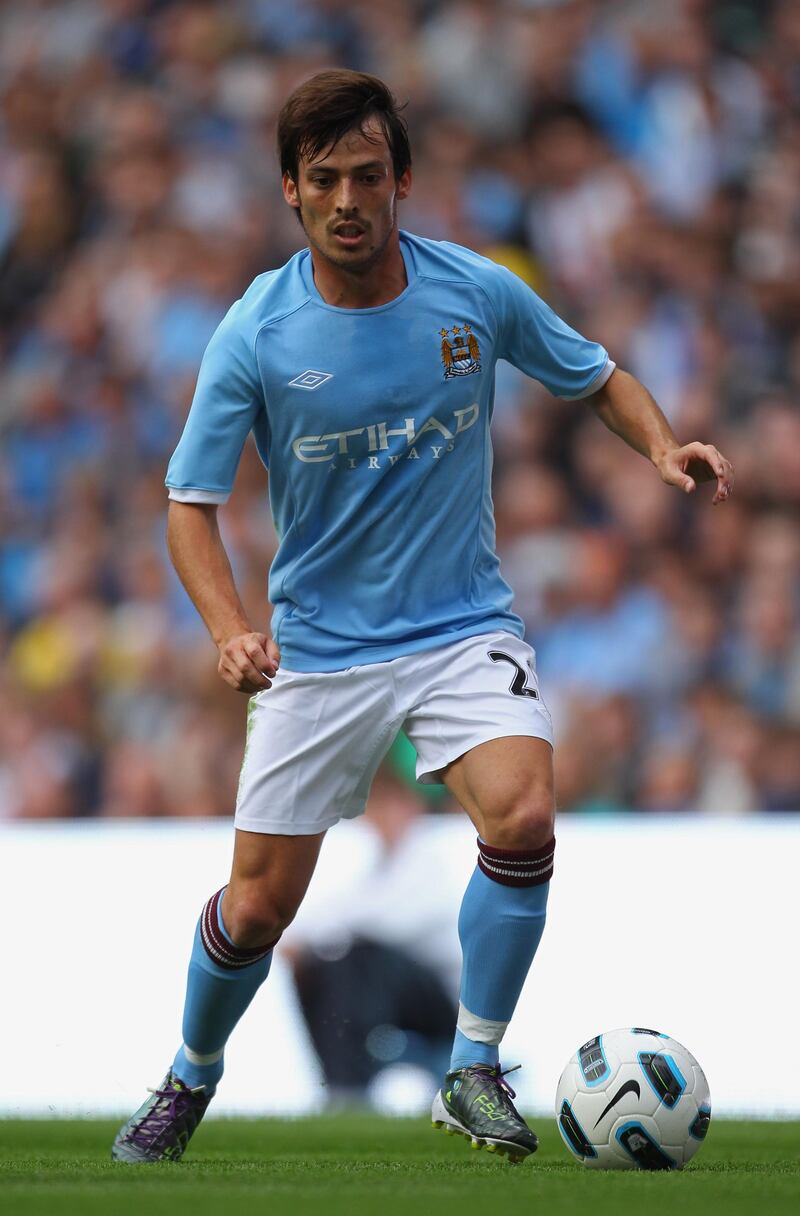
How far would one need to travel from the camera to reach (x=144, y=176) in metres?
10.4

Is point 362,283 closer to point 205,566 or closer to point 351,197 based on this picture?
point 351,197

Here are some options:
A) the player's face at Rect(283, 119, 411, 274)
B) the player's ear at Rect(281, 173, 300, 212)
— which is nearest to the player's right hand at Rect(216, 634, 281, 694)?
the player's face at Rect(283, 119, 411, 274)

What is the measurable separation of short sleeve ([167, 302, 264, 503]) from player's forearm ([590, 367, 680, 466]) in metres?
0.87

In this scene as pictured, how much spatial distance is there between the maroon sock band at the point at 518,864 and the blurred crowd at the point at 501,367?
159 inches

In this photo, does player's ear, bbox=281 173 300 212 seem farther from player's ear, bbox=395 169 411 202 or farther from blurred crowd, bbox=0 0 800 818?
blurred crowd, bbox=0 0 800 818

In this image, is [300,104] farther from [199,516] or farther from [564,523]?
[564,523]

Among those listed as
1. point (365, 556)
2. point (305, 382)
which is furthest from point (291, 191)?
point (365, 556)

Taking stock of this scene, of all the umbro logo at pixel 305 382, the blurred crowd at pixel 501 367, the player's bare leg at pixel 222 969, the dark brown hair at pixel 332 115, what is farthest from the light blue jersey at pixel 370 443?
the blurred crowd at pixel 501 367

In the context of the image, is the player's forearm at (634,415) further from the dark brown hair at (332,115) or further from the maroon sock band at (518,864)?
the maroon sock band at (518,864)

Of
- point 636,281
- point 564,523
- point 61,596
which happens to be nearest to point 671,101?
point 636,281

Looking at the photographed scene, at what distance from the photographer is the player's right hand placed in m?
3.54

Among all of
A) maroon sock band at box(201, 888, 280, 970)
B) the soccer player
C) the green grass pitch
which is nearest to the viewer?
the green grass pitch

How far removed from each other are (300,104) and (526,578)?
192 inches

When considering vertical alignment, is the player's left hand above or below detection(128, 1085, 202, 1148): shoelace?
above
